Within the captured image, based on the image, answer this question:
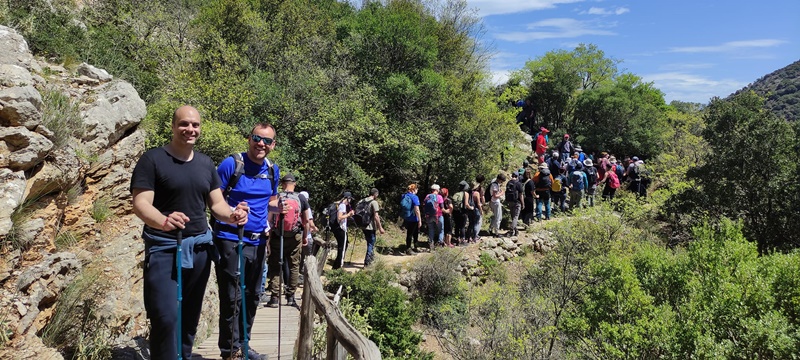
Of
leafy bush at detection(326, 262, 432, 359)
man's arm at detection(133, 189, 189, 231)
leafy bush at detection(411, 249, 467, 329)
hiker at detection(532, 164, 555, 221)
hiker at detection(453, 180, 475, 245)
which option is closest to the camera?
man's arm at detection(133, 189, 189, 231)

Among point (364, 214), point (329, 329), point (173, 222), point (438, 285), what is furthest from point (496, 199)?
point (173, 222)

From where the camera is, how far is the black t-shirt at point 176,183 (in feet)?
10.0

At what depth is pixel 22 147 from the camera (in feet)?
13.5

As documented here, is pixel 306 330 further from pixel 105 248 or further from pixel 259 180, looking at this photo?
pixel 105 248

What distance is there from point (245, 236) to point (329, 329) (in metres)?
1.37

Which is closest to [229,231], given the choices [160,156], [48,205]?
[160,156]

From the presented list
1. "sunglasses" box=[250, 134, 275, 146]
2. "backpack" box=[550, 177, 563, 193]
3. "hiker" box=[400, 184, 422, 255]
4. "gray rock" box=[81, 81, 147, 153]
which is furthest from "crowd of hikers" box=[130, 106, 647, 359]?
"backpack" box=[550, 177, 563, 193]

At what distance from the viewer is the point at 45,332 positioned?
149 inches

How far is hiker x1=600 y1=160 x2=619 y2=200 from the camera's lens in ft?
54.3

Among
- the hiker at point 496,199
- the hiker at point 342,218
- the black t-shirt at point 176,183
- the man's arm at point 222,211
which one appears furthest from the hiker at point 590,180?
the black t-shirt at point 176,183

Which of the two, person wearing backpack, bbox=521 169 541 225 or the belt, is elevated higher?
the belt

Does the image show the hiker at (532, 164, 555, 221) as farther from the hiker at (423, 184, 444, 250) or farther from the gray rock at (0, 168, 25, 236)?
the gray rock at (0, 168, 25, 236)

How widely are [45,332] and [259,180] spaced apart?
2.06 meters

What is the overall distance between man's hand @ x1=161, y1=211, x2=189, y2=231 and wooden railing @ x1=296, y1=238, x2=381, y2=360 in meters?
1.00
